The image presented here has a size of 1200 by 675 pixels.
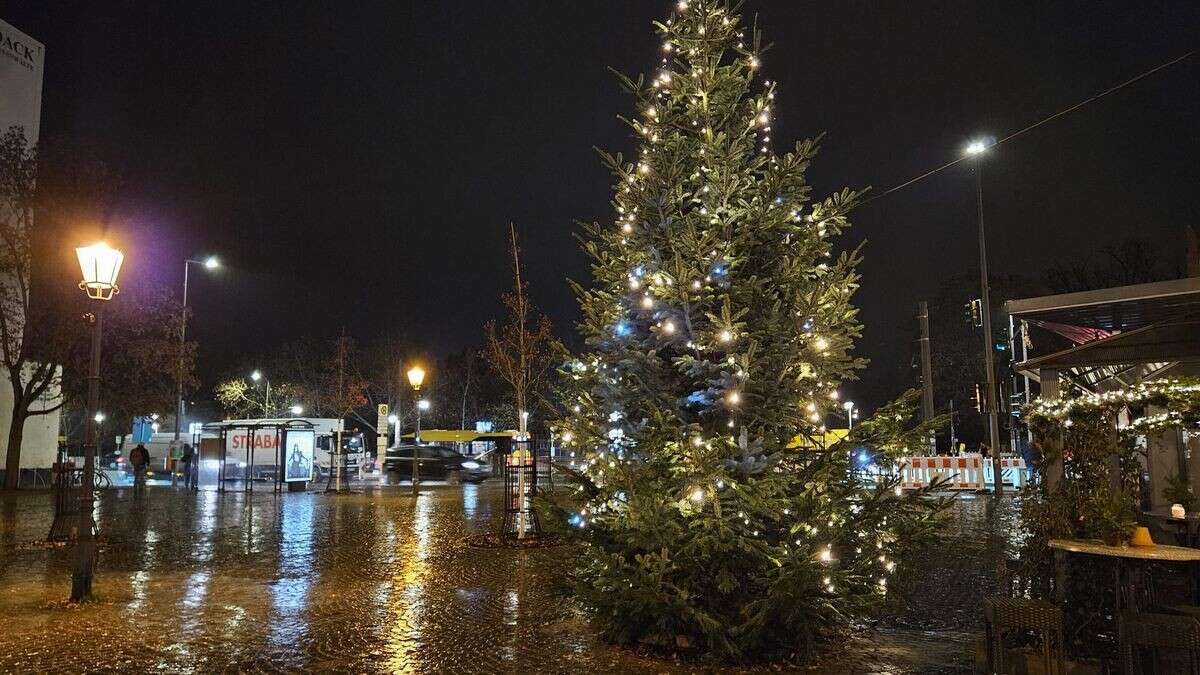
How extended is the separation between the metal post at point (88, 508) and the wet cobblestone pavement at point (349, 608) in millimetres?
297

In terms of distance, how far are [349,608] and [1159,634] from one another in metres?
7.58

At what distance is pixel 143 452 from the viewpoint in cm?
2588

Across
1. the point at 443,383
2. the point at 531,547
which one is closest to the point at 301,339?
the point at 443,383

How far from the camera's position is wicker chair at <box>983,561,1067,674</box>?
578 cm

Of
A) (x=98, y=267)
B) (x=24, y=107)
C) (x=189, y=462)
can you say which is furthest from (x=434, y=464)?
(x=98, y=267)

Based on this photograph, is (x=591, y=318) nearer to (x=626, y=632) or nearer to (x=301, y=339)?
(x=626, y=632)

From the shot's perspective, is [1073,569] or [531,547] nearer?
[1073,569]

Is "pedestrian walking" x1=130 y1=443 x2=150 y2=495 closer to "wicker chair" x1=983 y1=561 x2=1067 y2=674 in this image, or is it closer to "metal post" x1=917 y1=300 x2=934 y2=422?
"metal post" x1=917 y1=300 x2=934 y2=422

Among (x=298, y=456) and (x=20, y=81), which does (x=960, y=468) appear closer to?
(x=298, y=456)

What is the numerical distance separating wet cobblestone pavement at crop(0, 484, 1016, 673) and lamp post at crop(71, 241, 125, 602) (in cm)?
40

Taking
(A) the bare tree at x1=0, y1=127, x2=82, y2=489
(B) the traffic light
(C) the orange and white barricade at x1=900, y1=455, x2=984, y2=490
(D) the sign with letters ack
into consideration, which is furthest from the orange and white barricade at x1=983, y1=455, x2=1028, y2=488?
(D) the sign with letters ack

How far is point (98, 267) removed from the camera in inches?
428

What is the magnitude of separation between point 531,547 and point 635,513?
27.0 ft

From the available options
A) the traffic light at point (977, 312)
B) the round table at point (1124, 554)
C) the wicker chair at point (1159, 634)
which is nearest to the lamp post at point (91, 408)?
the round table at point (1124, 554)
